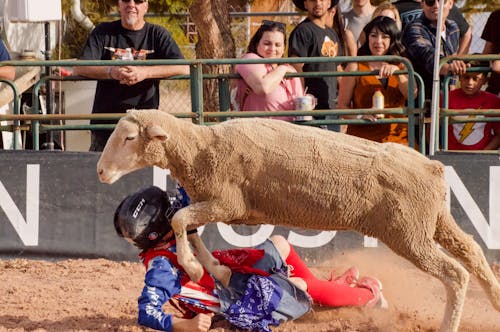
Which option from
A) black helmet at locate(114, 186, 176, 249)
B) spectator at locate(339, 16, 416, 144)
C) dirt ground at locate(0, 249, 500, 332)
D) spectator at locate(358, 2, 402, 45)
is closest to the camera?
black helmet at locate(114, 186, 176, 249)

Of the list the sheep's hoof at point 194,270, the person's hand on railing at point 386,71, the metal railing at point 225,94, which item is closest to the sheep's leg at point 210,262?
the sheep's hoof at point 194,270

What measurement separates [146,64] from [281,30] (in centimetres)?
117

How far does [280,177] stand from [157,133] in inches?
24.4

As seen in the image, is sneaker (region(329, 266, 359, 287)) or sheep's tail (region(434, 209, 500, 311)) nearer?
sheep's tail (region(434, 209, 500, 311))

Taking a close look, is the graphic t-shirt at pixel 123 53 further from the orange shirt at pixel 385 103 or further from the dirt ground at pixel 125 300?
the orange shirt at pixel 385 103

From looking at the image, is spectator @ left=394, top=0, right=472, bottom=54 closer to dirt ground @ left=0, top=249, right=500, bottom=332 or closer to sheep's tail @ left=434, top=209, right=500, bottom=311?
dirt ground @ left=0, top=249, right=500, bottom=332

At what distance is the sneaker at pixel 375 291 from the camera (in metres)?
5.82

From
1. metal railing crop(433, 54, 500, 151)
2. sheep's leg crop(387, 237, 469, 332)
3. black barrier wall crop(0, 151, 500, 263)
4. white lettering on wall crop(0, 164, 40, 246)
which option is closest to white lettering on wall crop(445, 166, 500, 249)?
black barrier wall crop(0, 151, 500, 263)

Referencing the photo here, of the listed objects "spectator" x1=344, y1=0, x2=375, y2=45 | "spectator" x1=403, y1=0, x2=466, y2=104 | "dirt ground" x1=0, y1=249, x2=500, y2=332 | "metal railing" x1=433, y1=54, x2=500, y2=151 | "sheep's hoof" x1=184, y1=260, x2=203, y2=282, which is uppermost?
"spectator" x1=344, y1=0, x2=375, y2=45

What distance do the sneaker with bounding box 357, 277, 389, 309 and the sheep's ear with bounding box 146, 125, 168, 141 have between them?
1.87 meters

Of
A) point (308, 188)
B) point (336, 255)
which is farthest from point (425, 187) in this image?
point (336, 255)

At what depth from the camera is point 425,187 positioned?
4801 millimetres

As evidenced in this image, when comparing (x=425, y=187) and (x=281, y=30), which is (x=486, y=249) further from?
(x=425, y=187)

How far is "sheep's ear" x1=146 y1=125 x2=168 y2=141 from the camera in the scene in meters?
4.56
